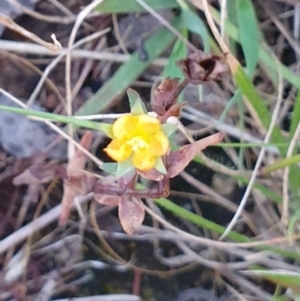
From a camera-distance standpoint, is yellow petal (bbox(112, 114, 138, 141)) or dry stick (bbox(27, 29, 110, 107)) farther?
dry stick (bbox(27, 29, 110, 107))

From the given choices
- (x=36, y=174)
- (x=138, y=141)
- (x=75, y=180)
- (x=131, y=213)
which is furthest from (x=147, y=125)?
(x=36, y=174)

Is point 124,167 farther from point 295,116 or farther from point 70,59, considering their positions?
point 70,59

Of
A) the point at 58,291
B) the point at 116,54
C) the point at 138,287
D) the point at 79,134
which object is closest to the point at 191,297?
the point at 138,287

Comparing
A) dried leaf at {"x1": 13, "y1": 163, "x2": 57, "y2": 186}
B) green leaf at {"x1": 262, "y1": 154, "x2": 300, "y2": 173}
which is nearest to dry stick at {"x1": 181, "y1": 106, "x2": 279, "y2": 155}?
green leaf at {"x1": 262, "y1": 154, "x2": 300, "y2": 173}

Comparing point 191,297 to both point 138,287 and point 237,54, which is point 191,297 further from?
point 237,54

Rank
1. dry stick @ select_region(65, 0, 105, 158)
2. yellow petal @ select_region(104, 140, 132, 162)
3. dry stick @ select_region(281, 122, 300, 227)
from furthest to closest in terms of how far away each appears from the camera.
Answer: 1. dry stick @ select_region(65, 0, 105, 158)
2. dry stick @ select_region(281, 122, 300, 227)
3. yellow petal @ select_region(104, 140, 132, 162)

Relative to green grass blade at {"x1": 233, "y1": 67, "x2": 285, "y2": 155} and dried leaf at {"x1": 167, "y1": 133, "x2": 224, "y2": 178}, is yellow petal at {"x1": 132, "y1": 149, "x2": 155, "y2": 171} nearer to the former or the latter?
dried leaf at {"x1": 167, "y1": 133, "x2": 224, "y2": 178}
